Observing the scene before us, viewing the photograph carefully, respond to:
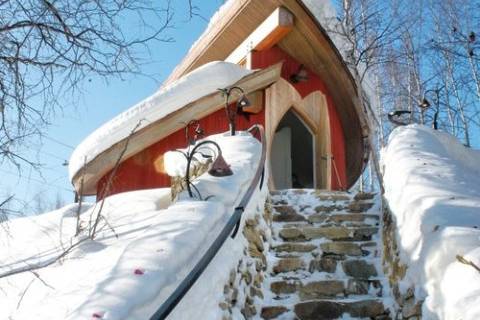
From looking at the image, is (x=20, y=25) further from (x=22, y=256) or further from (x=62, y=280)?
(x=22, y=256)

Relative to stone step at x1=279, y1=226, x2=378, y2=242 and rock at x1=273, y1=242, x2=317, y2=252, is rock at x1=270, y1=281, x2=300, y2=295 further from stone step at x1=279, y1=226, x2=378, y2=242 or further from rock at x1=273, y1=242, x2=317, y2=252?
stone step at x1=279, y1=226, x2=378, y2=242

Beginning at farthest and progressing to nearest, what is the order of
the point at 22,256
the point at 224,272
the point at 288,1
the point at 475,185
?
the point at 288,1 → the point at 22,256 → the point at 475,185 → the point at 224,272

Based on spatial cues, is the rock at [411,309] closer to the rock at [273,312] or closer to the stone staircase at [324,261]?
the stone staircase at [324,261]

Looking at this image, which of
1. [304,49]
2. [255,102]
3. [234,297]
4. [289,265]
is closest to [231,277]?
[234,297]

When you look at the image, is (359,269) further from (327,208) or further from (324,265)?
(327,208)

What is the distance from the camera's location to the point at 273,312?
399cm

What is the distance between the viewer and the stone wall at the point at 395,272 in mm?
3210

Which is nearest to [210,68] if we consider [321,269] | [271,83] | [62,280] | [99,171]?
[271,83]

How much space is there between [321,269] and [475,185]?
1.54 meters

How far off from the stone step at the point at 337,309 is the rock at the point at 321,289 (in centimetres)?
24

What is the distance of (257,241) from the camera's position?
14.8 feet

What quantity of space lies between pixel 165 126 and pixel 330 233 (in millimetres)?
4542

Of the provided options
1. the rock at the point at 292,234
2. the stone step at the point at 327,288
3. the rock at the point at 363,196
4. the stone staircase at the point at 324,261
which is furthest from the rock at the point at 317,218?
the stone step at the point at 327,288

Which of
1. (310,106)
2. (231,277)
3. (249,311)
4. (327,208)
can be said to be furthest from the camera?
(310,106)
